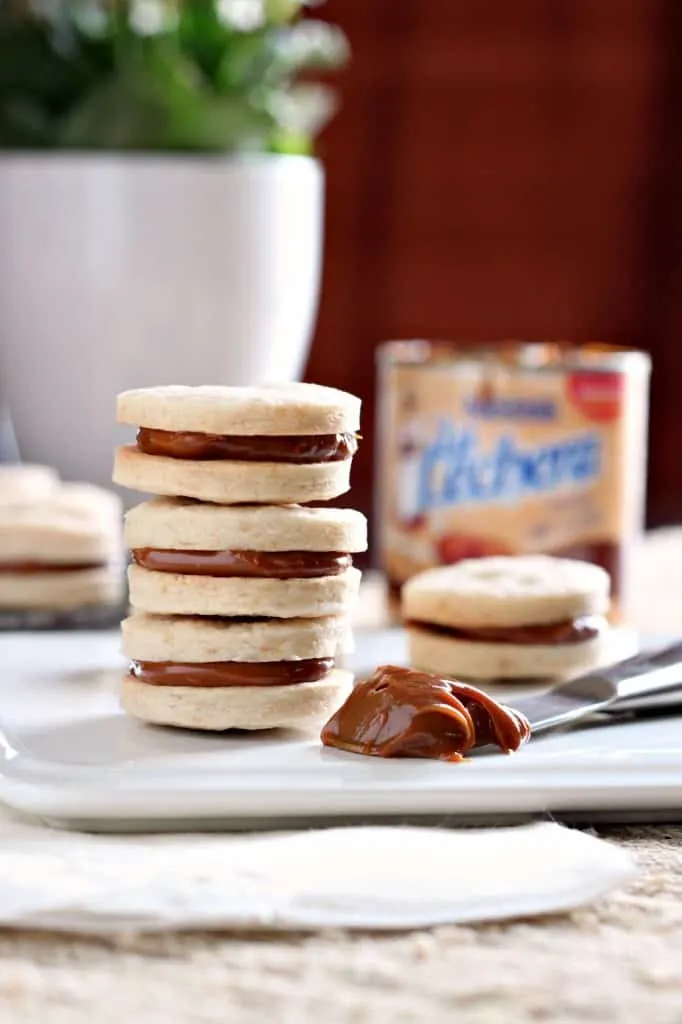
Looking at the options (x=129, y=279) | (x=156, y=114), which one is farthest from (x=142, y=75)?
(x=129, y=279)

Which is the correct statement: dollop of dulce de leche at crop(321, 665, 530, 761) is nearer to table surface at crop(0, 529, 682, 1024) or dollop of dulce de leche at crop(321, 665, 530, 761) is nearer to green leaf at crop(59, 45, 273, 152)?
table surface at crop(0, 529, 682, 1024)

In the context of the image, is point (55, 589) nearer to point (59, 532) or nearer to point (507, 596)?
point (59, 532)

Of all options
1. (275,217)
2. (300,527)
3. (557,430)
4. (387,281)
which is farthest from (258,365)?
(387,281)

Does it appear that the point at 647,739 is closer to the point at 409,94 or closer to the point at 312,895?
the point at 312,895

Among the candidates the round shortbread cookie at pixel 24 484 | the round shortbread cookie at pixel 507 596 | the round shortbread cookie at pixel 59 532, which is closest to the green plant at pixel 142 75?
the round shortbread cookie at pixel 24 484

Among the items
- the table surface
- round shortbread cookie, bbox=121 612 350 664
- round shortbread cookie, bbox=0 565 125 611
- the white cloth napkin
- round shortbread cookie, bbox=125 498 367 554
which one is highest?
round shortbread cookie, bbox=125 498 367 554

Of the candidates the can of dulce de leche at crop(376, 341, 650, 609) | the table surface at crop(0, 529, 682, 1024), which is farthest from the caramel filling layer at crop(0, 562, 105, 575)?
the table surface at crop(0, 529, 682, 1024)
